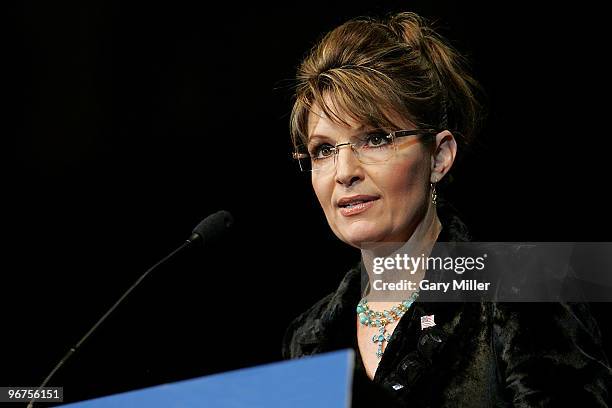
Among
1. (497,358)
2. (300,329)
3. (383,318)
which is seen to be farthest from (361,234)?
(497,358)

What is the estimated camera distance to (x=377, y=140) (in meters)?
2.04

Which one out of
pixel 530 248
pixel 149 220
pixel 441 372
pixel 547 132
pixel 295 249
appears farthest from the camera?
pixel 149 220

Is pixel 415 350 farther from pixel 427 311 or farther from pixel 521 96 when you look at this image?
pixel 521 96

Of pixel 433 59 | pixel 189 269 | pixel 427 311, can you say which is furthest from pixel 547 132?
pixel 189 269

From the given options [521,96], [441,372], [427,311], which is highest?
[521,96]

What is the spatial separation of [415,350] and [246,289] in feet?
2.22

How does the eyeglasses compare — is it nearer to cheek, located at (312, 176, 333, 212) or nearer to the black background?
cheek, located at (312, 176, 333, 212)

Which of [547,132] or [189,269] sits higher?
[547,132]

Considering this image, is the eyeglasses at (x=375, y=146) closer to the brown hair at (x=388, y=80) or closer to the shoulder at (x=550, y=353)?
the brown hair at (x=388, y=80)

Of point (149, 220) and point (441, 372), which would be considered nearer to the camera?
point (441, 372)

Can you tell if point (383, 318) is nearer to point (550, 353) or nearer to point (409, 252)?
point (409, 252)

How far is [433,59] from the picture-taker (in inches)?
82.1

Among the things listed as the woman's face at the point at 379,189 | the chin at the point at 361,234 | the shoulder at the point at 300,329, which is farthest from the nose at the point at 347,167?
the shoulder at the point at 300,329

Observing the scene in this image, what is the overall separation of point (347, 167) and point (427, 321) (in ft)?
1.40
